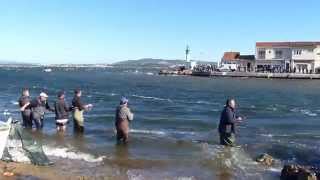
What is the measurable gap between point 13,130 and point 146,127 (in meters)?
10.6

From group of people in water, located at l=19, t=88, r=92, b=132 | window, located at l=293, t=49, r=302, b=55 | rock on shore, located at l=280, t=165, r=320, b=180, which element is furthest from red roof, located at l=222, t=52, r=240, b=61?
rock on shore, located at l=280, t=165, r=320, b=180

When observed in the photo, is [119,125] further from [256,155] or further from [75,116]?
[256,155]

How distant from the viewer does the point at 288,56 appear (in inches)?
4166

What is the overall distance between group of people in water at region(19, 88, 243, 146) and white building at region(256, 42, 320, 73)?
8858 cm

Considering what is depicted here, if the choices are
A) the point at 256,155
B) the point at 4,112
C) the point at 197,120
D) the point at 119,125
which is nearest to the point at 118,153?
the point at 119,125

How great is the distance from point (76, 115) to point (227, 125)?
539 centimetres

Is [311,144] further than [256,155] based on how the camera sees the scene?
Yes

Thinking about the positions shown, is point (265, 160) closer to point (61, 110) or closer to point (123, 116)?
point (123, 116)

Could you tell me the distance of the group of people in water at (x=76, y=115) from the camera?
16.9 meters

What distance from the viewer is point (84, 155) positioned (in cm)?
1631

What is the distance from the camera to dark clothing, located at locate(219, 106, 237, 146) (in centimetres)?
1658

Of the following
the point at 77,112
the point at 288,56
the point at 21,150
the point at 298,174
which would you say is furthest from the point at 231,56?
the point at 298,174

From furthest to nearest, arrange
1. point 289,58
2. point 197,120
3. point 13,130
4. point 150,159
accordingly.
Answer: point 289,58
point 197,120
point 150,159
point 13,130

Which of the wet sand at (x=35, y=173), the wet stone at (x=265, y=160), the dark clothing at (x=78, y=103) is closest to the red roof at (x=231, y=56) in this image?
the dark clothing at (x=78, y=103)
